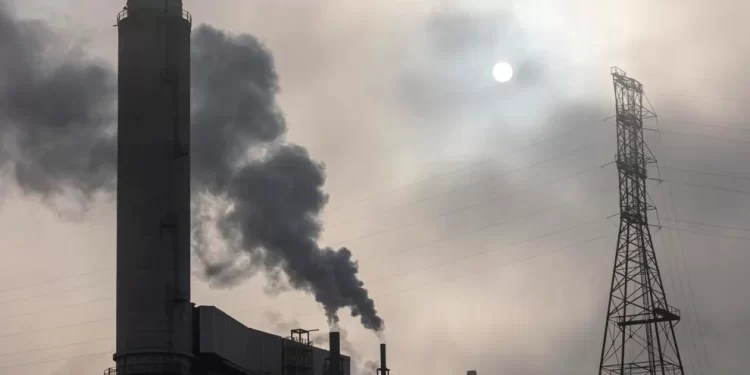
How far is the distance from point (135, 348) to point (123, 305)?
2393 mm

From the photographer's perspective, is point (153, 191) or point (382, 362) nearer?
point (153, 191)

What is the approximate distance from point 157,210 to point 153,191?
1.05 meters

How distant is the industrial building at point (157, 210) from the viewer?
62.5m

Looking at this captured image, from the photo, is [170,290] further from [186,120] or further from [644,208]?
[644,208]

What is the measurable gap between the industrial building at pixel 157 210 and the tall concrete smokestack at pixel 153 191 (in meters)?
0.05

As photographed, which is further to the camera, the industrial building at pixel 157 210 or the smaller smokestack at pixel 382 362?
the smaller smokestack at pixel 382 362

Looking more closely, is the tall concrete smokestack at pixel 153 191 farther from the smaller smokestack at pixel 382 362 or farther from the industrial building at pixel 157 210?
the smaller smokestack at pixel 382 362

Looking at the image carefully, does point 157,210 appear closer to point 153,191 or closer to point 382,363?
point 153,191

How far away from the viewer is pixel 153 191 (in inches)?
2530

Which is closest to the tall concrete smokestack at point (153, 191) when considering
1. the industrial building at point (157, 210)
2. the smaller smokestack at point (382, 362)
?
the industrial building at point (157, 210)

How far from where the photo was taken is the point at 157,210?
210ft

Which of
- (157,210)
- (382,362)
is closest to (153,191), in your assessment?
(157,210)

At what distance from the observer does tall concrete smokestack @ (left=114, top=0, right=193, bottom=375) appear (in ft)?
205

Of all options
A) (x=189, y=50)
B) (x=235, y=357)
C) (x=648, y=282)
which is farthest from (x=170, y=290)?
(x=648, y=282)
